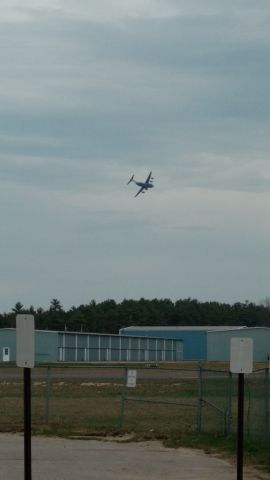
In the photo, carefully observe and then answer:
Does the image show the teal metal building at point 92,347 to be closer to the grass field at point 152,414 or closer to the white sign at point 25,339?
the grass field at point 152,414

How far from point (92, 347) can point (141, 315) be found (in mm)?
66751

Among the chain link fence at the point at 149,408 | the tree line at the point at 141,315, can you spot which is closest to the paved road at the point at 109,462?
the chain link fence at the point at 149,408

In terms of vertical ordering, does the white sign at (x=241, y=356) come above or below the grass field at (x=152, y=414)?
above

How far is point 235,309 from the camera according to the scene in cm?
18775

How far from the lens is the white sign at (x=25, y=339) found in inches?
404

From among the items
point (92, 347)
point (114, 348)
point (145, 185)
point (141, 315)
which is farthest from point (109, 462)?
point (141, 315)

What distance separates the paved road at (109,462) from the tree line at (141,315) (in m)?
125

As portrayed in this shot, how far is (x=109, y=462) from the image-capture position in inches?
622

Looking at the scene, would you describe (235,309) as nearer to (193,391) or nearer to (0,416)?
(193,391)

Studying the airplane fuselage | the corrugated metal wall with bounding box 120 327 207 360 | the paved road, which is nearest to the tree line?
the corrugated metal wall with bounding box 120 327 207 360

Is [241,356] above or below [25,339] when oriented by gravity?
below

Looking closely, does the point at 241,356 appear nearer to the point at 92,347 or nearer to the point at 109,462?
the point at 109,462

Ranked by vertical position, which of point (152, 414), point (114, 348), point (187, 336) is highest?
point (152, 414)

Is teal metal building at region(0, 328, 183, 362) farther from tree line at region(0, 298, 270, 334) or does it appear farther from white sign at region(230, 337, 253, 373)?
white sign at region(230, 337, 253, 373)
